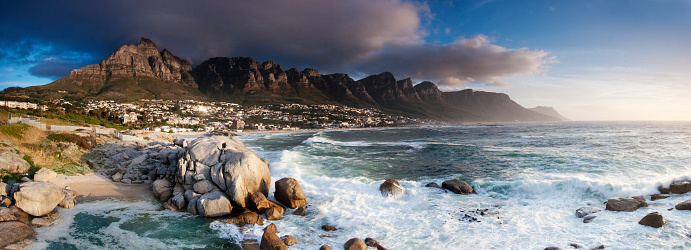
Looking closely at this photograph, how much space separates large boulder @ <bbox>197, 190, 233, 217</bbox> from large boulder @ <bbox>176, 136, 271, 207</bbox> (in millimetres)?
563

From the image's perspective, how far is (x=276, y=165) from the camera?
27.6 m

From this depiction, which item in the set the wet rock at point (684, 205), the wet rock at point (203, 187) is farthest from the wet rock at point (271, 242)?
the wet rock at point (684, 205)

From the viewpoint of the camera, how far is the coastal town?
3851 inches

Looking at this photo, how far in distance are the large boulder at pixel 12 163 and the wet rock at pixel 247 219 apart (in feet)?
47.6

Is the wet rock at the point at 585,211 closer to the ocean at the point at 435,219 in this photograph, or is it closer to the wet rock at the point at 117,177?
the ocean at the point at 435,219

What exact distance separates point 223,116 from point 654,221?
144470 millimetres

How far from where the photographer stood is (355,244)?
10.8 m

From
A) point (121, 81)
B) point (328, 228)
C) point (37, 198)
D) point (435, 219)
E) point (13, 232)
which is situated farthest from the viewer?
point (121, 81)

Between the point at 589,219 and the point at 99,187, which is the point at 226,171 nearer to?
the point at 99,187

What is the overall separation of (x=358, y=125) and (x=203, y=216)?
475 ft

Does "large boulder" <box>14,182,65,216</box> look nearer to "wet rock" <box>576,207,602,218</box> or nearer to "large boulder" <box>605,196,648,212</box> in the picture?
"wet rock" <box>576,207,602,218</box>

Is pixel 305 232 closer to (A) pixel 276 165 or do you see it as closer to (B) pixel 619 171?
(A) pixel 276 165

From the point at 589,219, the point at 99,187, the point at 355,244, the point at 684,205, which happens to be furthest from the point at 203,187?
the point at 684,205

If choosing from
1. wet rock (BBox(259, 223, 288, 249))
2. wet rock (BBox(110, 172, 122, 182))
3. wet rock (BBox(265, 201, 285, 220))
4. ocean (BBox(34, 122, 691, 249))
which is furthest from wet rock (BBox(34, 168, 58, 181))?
wet rock (BBox(259, 223, 288, 249))
